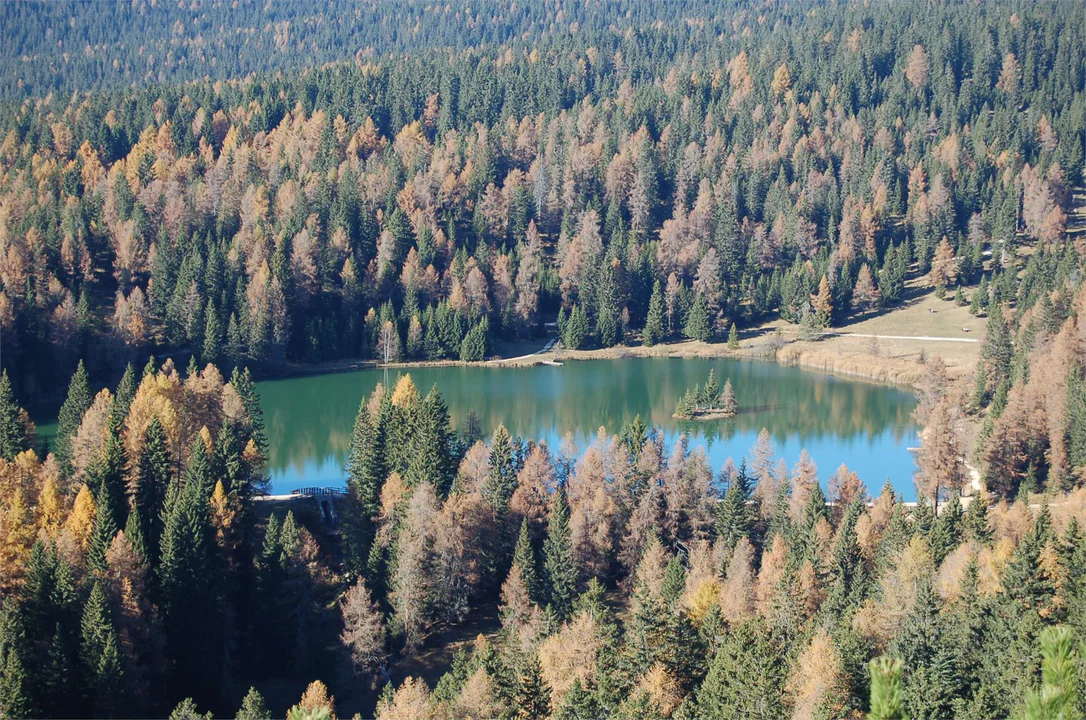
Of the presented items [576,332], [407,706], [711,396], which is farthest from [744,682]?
[576,332]

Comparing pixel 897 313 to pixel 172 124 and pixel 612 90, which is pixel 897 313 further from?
pixel 172 124

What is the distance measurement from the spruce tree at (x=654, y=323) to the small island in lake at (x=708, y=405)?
24720mm

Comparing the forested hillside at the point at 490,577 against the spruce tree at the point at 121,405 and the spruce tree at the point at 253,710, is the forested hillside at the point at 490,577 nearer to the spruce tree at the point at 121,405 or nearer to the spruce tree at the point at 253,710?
the spruce tree at the point at 121,405

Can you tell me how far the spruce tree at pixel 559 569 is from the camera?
45375mm

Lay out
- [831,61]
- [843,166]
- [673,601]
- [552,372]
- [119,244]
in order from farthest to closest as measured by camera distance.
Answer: [831,61] < [843,166] < [119,244] < [552,372] < [673,601]

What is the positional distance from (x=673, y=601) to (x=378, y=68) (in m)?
138

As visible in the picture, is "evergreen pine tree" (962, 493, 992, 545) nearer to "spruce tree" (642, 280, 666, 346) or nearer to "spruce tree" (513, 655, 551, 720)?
"spruce tree" (513, 655, 551, 720)

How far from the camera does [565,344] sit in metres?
102

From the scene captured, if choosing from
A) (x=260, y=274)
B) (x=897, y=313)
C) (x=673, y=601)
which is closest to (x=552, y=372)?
(x=260, y=274)

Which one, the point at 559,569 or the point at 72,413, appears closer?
the point at 559,569

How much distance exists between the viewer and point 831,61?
6334 inches

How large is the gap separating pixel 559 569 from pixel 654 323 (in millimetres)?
59376

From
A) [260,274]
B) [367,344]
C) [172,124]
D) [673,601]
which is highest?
[172,124]

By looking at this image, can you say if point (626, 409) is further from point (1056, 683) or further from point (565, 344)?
point (1056, 683)
